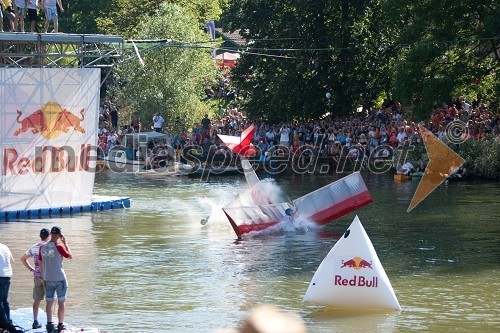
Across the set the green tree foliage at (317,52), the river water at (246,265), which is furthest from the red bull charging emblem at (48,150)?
the green tree foliage at (317,52)

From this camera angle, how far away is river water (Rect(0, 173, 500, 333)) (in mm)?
17345

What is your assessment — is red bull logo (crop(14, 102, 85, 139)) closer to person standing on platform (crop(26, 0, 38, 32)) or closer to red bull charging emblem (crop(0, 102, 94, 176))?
red bull charging emblem (crop(0, 102, 94, 176))

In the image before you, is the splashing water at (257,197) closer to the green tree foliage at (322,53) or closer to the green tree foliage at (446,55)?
the green tree foliage at (446,55)

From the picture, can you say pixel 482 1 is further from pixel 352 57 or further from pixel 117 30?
pixel 117 30

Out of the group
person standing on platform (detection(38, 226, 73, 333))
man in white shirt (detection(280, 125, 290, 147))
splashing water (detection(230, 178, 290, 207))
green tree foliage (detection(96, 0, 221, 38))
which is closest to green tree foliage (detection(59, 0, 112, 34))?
green tree foliage (detection(96, 0, 221, 38))

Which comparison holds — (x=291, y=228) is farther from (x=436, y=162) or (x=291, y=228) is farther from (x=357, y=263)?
(x=436, y=162)

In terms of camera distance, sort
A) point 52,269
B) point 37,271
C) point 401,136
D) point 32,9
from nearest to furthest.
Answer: point 52,269, point 37,271, point 32,9, point 401,136

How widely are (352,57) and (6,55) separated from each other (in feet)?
74.9

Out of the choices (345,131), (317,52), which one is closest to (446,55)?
(345,131)

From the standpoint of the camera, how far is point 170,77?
5294 cm

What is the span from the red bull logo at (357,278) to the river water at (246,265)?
1.93ft

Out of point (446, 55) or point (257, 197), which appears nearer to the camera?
point (257, 197)

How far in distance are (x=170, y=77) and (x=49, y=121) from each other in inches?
913

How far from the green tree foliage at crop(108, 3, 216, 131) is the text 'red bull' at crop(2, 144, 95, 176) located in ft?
71.5
